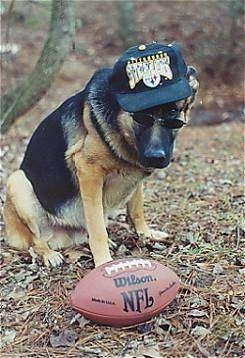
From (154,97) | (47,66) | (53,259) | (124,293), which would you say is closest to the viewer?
(124,293)

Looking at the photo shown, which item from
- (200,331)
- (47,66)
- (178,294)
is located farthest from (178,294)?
(47,66)

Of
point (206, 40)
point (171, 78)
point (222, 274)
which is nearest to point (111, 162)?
point (171, 78)

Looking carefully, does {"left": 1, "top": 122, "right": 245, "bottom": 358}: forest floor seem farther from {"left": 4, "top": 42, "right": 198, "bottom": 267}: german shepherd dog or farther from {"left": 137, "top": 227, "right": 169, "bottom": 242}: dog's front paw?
{"left": 4, "top": 42, "right": 198, "bottom": 267}: german shepherd dog

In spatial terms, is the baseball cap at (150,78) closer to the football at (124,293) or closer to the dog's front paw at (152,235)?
the football at (124,293)

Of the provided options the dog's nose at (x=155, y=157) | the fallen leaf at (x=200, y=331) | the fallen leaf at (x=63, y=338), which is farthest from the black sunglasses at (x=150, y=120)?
the fallen leaf at (x=63, y=338)

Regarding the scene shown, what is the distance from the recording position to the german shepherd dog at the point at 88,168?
12.3 ft

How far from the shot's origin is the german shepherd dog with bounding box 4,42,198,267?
12.3 feet

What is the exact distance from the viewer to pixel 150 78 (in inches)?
141

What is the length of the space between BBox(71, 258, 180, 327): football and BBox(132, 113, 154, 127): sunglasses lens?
30.0 inches

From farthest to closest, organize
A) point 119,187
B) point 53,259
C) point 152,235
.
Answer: point 152,235, point 53,259, point 119,187

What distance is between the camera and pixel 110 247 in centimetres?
456

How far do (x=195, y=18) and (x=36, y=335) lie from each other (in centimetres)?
1017

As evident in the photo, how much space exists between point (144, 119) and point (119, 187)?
0.80 metres

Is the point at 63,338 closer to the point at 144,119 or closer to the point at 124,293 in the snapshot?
the point at 124,293
